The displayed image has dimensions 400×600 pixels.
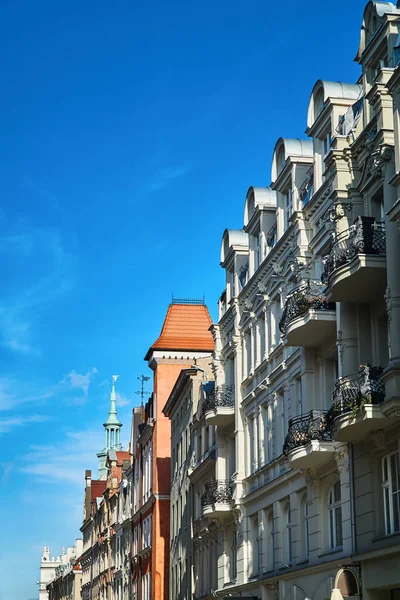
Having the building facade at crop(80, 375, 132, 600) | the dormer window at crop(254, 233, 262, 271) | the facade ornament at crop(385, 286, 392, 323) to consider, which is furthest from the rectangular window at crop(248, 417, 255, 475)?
the building facade at crop(80, 375, 132, 600)

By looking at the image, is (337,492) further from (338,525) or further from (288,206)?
(288,206)

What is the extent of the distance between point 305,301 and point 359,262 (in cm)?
479

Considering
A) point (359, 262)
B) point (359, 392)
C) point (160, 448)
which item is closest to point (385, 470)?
point (359, 392)

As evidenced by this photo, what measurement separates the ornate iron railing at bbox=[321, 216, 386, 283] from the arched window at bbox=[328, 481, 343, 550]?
6.98 meters

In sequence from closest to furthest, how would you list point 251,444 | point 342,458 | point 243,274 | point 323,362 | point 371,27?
point 342,458 < point 371,27 < point 323,362 < point 251,444 < point 243,274

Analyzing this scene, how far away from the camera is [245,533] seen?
38562mm

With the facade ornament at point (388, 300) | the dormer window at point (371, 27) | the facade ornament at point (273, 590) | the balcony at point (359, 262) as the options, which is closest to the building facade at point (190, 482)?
the facade ornament at point (273, 590)

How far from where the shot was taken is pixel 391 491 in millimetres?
24375

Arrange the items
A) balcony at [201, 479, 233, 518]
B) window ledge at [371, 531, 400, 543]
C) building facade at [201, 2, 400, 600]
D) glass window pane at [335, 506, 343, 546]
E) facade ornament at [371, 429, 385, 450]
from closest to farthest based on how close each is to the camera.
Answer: window ledge at [371, 531, 400, 543] < facade ornament at [371, 429, 385, 450] < building facade at [201, 2, 400, 600] < glass window pane at [335, 506, 343, 546] < balcony at [201, 479, 233, 518]

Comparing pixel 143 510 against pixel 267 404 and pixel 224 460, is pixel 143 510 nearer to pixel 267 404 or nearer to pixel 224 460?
pixel 224 460

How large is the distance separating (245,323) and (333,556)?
48.3 feet

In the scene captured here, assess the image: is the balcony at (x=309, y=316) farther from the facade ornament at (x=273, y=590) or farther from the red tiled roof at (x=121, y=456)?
the red tiled roof at (x=121, y=456)

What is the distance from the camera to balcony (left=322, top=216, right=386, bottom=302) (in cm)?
2436

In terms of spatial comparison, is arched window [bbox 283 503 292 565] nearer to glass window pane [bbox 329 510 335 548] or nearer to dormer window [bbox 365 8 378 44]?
glass window pane [bbox 329 510 335 548]
